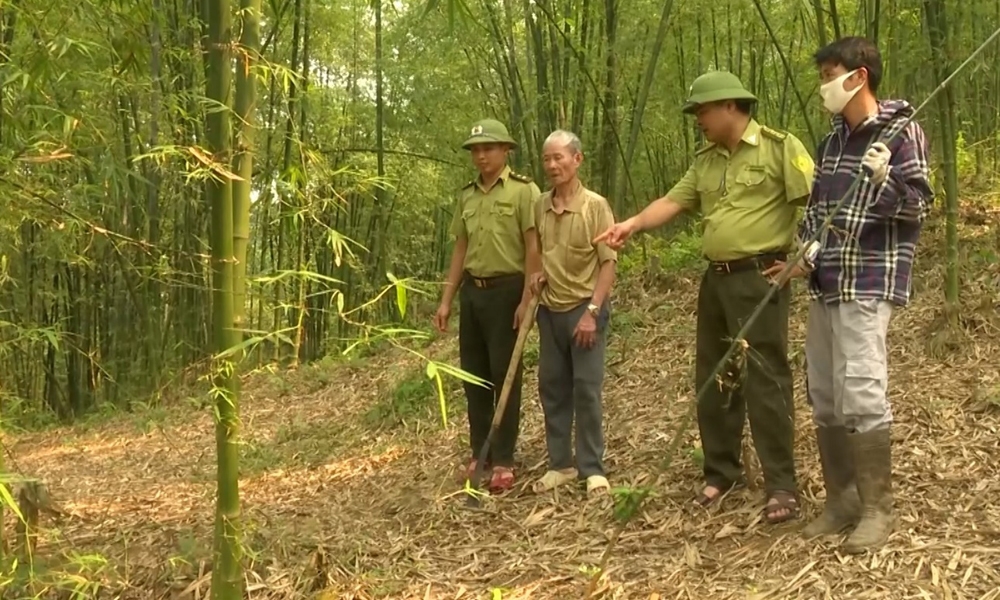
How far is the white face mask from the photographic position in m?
2.48

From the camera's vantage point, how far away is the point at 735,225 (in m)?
2.87

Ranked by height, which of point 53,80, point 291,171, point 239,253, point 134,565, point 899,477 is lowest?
point 134,565

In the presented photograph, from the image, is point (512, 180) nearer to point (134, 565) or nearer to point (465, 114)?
point (134, 565)

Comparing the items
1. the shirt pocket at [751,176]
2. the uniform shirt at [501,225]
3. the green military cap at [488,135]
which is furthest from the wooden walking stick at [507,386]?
the shirt pocket at [751,176]

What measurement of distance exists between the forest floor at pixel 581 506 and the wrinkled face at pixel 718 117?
1174 mm

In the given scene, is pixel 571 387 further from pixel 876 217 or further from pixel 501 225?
pixel 876 217

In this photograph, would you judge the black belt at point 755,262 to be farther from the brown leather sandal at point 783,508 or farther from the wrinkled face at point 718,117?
the brown leather sandal at point 783,508

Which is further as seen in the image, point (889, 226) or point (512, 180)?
point (512, 180)

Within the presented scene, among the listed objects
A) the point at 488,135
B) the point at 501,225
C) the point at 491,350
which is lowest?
the point at 491,350

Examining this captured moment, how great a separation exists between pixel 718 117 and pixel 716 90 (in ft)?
0.30

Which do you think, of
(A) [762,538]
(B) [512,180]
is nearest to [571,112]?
(B) [512,180]

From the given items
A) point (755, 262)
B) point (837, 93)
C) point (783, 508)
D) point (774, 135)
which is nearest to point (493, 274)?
point (755, 262)

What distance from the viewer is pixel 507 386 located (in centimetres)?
334

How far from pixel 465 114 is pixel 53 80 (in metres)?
7.79
